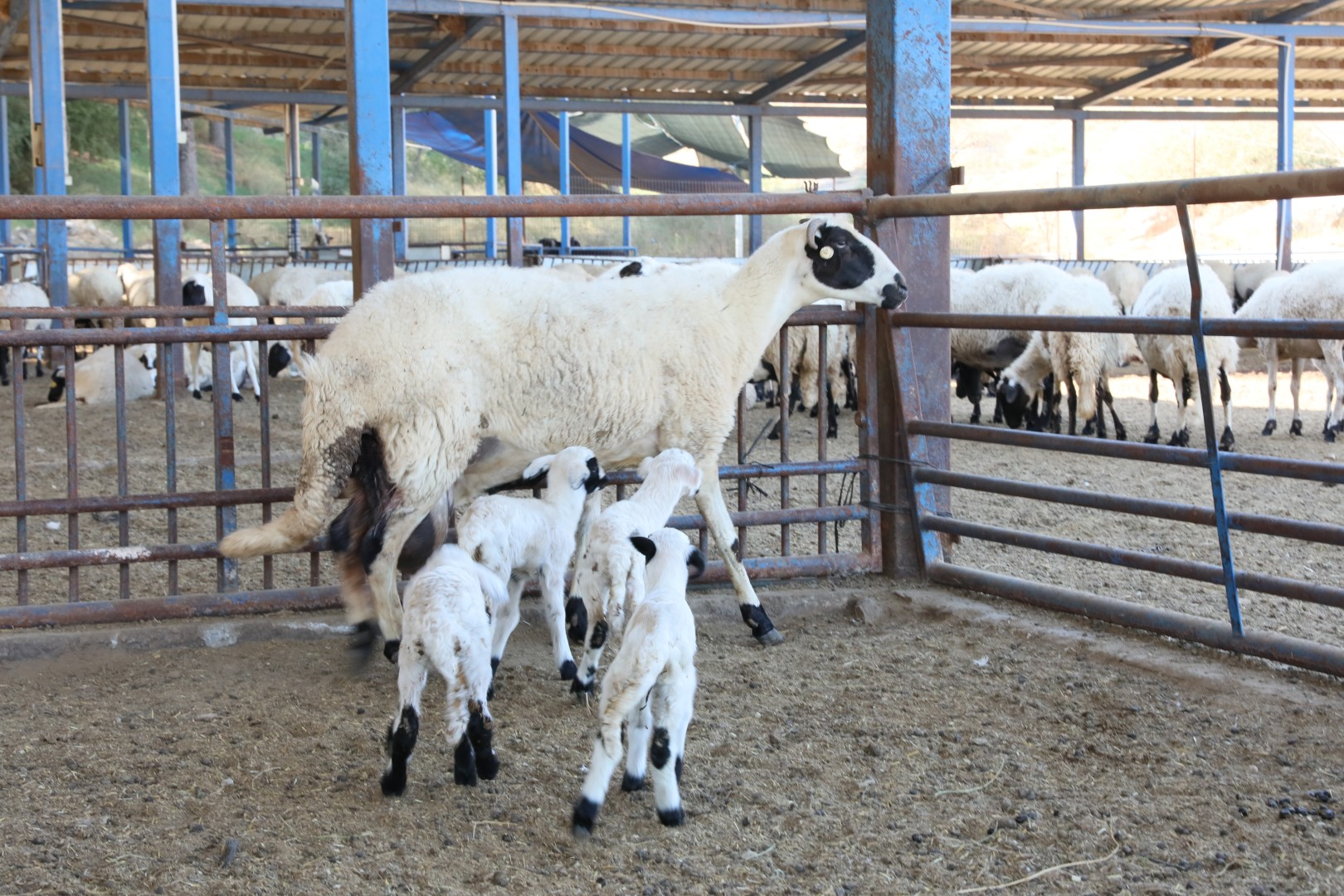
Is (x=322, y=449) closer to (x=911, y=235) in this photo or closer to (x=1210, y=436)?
(x=911, y=235)

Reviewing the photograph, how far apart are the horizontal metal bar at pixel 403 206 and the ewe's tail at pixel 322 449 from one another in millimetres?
755

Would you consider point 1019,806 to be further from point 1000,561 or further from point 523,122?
point 523,122

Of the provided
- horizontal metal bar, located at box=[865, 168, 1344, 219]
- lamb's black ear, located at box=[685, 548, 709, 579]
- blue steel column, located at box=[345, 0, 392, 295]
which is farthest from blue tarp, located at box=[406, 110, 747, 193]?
lamb's black ear, located at box=[685, 548, 709, 579]

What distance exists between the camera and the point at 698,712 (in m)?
4.00

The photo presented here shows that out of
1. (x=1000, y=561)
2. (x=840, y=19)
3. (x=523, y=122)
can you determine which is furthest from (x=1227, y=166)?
(x=1000, y=561)

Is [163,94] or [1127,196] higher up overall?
[163,94]

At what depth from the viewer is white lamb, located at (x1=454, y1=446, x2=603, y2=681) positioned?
13.0ft

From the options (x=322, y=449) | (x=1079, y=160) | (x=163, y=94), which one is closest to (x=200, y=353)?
(x=163, y=94)

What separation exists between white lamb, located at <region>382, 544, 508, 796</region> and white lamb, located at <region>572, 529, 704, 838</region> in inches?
15.7

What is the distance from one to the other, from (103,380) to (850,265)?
36.9 feet

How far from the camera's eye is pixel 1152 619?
4520 mm

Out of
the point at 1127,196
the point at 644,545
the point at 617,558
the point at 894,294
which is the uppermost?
the point at 1127,196

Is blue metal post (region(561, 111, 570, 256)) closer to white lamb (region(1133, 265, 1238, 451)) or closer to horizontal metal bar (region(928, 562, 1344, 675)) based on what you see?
white lamb (region(1133, 265, 1238, 451))

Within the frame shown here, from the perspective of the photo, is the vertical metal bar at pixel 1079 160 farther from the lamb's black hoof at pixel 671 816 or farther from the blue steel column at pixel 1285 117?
the lamb's black hoof at pixel 671 816
